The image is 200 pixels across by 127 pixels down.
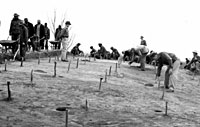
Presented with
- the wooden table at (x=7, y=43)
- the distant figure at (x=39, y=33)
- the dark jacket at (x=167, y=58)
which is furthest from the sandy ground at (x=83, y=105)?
the distant figure at (x=39, y=33)

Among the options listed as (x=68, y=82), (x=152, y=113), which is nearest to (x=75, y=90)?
(x=68, y=82)

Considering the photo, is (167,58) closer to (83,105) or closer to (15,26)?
(83,105)

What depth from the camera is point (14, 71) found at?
12211mm

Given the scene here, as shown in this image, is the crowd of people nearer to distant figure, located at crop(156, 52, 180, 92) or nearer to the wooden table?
distant figure, located at crop(156, 52, 180, 92)

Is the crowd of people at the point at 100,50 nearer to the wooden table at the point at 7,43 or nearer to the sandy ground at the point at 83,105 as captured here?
the wooden table at the point at 7,43

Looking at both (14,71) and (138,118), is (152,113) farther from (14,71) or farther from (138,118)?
(14,71)

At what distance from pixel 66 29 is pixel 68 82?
20.7ft

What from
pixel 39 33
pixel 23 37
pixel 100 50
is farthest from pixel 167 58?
pixel 100 50

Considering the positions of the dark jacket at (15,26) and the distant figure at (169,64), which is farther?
the dark jacket at (15,26)

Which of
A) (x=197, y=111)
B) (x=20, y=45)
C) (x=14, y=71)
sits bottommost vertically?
(x=197, y=111)

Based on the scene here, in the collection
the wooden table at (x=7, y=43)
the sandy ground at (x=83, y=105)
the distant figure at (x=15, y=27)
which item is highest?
the distant figure at (x=15, y=27)

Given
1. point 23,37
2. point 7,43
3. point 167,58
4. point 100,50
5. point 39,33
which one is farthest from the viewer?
point 100,50

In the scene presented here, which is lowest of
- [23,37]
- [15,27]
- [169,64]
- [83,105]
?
[83,105]

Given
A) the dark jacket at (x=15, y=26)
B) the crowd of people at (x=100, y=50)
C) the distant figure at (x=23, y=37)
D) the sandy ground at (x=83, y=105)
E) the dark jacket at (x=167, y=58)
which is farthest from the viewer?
the dark jacket at (x=15, y=26)
